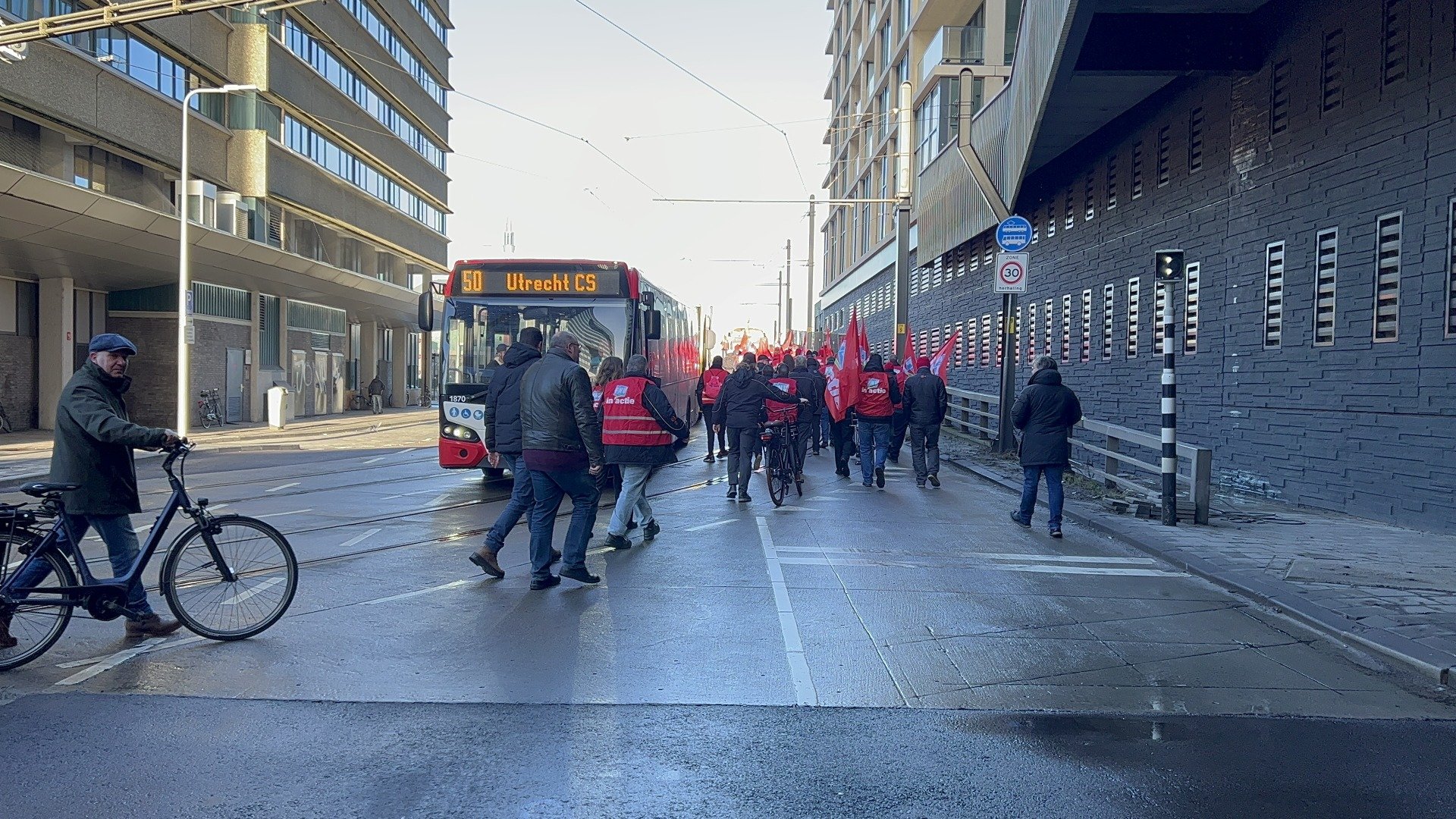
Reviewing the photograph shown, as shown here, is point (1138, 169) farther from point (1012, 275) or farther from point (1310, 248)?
point (1310, 248)

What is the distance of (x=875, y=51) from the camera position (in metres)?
51.1

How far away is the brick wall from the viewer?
2706 centimetres

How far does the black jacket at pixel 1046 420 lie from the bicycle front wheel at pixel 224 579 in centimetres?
716

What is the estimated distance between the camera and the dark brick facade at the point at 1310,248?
11.3 meters

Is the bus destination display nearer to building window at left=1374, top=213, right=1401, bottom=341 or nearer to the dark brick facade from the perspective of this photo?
the dark brick facade

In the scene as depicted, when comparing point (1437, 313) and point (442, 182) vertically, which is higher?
point (442, 182)

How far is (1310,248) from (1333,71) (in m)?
1.86

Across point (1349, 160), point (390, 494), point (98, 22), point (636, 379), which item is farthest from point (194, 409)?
point (1349, 160)

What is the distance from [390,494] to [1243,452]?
33.6 ft

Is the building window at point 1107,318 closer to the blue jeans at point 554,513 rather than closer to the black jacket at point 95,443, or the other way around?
the blue jeans at point 554,513

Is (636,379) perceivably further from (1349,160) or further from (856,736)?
(1349,160)

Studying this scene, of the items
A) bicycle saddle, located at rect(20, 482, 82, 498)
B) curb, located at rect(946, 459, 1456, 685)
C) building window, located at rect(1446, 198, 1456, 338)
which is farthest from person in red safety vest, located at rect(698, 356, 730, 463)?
bicycle saddle, located at rect(20, 482, 82, 498)

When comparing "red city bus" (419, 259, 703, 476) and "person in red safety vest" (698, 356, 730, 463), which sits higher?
"red city bus" (419, 259, 703, 476)

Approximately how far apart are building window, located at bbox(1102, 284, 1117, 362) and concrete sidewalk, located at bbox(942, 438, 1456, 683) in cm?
653
